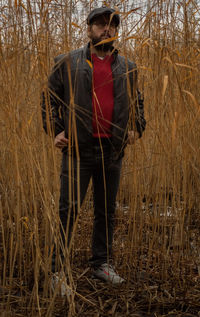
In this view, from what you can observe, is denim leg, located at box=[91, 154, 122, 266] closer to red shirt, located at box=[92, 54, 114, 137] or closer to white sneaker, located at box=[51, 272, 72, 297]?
red shirt, located at box=[92, 54, 114, 137]

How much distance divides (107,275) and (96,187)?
0.35 meters

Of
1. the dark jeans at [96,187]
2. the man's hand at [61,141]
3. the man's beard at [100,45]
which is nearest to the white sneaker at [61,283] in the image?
the dark jeans at [96,187]

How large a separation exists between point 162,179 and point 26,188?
1.60ft

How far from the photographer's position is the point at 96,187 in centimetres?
131

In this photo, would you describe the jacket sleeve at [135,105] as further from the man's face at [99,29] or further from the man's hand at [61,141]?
the man's hand at [61,141]

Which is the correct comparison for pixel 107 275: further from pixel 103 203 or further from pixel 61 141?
pixel 61 141

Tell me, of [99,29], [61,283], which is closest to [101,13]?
[99,29]

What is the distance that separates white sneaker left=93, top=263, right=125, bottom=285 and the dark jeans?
0.11 ft

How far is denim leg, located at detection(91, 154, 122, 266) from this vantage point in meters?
1.29

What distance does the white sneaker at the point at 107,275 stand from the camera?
4.01 feet

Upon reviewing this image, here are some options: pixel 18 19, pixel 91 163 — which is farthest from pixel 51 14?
pixel 91 163

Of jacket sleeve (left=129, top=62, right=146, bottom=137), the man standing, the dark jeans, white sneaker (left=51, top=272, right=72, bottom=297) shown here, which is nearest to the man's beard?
the man standing

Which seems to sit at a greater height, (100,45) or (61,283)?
(100,45)

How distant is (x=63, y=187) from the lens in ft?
3.99
